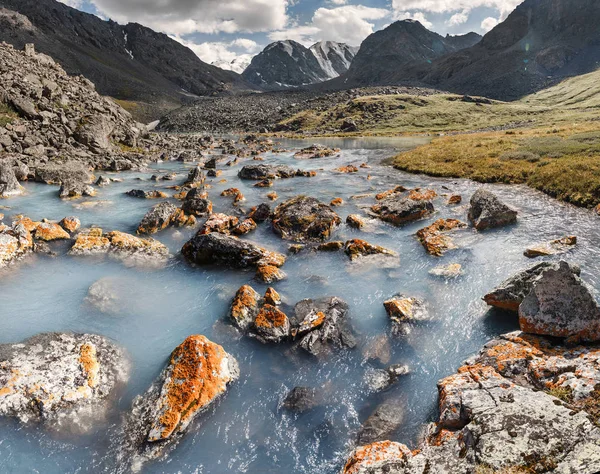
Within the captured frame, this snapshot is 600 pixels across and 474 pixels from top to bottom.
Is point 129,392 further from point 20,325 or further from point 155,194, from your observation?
point 155,194

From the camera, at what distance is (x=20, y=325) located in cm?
1329

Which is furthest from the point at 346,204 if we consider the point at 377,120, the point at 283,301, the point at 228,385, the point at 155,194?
the point at 377,120

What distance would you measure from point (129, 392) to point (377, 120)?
137 m

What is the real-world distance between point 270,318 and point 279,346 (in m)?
1.19

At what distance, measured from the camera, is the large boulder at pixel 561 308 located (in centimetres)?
1034

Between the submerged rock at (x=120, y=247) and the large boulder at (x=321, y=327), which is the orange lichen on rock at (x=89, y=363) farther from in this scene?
the submerged rock at (x=120, y=247)

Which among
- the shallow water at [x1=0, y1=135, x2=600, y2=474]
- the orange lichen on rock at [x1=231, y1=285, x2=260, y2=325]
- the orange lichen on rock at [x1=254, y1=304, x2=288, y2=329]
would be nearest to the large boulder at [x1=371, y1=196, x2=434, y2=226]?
the shallow water at [x1=0, y1=135, x2=600, y2=474]

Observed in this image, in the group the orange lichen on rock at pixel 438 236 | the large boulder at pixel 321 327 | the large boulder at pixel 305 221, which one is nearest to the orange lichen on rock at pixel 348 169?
the large boulder at pixel 305 221

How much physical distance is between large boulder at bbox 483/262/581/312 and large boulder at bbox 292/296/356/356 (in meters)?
6.15

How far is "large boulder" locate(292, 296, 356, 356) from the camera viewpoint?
1250 cm

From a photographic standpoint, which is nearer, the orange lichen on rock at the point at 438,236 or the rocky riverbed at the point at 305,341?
the rocky riverbed at the point at 305,341

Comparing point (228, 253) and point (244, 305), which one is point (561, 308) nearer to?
point (244, 305)

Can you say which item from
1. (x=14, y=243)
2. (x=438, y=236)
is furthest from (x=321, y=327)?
(x=14, y=243)

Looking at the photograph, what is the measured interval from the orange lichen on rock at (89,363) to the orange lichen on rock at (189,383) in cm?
245
